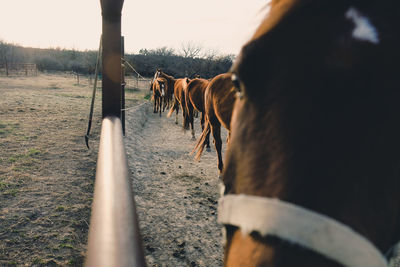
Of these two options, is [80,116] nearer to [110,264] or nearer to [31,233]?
[31,233]

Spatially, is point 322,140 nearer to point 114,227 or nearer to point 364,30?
point 364,30

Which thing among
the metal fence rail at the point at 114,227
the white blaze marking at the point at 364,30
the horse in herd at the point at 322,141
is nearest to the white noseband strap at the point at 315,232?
the horse in herd at the point at 322,141

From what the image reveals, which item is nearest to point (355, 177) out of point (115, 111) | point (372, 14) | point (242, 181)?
point (242, 181)

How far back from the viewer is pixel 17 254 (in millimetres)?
2031

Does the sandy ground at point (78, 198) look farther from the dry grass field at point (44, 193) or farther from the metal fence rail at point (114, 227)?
the metal fence rail at point (114, 227)

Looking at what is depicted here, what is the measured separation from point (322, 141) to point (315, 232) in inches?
7.3

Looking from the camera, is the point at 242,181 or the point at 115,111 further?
the point at 115,111

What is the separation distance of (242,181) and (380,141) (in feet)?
1.06

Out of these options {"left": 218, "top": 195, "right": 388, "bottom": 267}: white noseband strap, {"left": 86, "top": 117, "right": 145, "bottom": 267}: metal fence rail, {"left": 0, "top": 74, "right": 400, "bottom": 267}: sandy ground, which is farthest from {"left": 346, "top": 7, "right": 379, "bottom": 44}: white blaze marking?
{"left": 0, "top": 74, "right": 400, "bottom": 267}: sandy ground

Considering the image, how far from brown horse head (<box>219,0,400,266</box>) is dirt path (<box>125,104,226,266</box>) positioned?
2040 mm

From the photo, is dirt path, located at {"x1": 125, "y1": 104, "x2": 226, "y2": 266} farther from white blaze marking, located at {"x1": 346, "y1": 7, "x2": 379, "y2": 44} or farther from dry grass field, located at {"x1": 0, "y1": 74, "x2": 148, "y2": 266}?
white blaze marking, located at {"x1": 346, "y1": 7, "x2": 379, "y2": 44}

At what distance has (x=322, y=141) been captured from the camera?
20.6 inches

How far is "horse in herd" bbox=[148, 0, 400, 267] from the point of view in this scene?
1.58 ft

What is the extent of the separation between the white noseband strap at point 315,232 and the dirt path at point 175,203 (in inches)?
81.6
